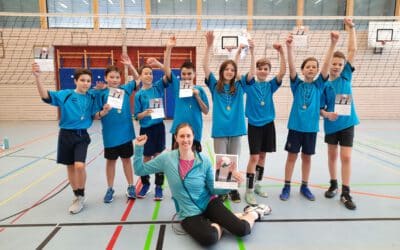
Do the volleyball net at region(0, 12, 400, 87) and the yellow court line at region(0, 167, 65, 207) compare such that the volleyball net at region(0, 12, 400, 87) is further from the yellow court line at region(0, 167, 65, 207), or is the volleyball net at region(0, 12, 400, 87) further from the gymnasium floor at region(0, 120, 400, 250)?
the yellow court line at region(0, 167, 65, 207)

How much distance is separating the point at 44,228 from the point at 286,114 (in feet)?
28.5

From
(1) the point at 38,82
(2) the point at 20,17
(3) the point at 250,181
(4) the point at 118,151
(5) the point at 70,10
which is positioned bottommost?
(3) the point at 250,181

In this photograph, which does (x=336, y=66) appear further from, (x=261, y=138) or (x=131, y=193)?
(x=131, y=193)

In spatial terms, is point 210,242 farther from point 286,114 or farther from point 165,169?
point 286,114

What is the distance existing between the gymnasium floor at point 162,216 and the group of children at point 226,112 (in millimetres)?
207

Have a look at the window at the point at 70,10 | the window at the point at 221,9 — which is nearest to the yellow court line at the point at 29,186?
the window at the point at 70,10

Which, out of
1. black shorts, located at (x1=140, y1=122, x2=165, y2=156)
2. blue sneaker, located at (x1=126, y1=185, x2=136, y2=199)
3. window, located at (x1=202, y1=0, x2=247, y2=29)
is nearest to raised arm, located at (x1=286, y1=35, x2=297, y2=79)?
black shorts, located at (x1=140, y1=122, x2=165, y2=156)

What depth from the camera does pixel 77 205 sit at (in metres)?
3.12

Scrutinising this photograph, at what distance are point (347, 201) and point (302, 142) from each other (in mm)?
789

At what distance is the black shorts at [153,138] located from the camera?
336 centimetres

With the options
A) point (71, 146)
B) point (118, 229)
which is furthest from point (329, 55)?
point (71, 146)

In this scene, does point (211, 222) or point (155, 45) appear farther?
point (155, 45)

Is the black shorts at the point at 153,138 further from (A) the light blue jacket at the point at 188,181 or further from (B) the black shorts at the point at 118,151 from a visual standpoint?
(A) the light blue jacket at the point at 188,181

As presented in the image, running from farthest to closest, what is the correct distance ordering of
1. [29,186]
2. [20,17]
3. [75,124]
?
[20,17], [29,186], [75,124]
